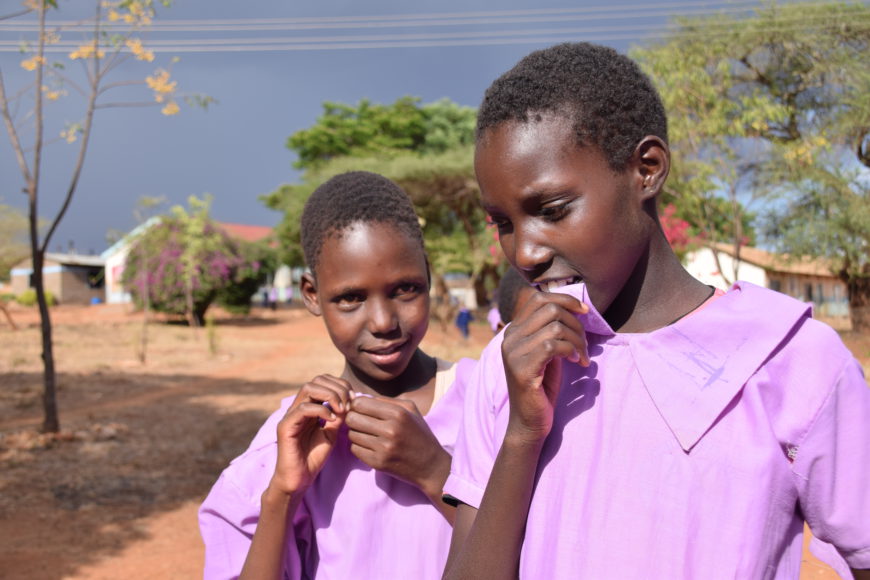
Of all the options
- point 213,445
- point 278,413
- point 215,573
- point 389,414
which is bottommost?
A: point 213,445

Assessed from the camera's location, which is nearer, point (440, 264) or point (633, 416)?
point (633, 416)

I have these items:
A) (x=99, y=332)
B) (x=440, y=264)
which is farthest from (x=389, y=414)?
(x=99, y=332)

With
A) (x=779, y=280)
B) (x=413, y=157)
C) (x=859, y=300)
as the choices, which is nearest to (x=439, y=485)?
(x=859, y=300)

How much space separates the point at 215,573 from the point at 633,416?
1034mm

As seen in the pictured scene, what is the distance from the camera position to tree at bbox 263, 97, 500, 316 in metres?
23.8

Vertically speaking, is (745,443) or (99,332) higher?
(745,443)

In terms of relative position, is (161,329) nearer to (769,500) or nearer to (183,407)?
(183,407)

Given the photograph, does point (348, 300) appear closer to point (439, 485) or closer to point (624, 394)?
point (439, 485)

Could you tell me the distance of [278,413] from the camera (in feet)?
5.72

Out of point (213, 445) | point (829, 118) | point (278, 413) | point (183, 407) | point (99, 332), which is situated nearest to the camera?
point (278, 413)

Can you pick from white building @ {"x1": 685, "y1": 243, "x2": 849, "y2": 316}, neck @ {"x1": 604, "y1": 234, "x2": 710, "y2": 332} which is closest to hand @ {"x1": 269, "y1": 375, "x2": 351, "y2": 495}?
neck @ {"x1": 604, "y1": 234, "x2": 710, "y2": 332}

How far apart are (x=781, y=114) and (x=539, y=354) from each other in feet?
46.3

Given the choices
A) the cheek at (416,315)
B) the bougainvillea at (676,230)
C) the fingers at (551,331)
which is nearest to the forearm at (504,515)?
the fingers at (551,331)

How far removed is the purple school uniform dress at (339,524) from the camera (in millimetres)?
1547
